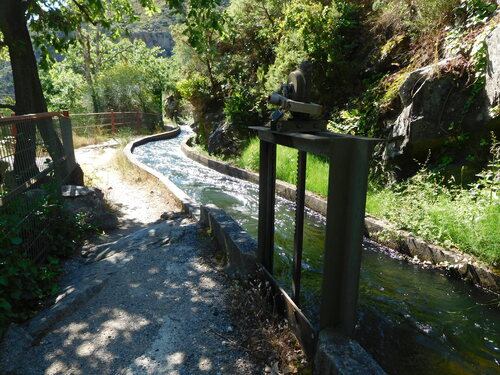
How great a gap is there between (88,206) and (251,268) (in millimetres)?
3850

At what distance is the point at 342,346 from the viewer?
224 centimetres

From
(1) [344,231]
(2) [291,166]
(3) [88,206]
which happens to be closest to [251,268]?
(1) [344,231]

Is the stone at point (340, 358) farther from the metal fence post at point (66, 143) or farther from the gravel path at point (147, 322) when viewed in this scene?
the metal fence post at point (66, 143)

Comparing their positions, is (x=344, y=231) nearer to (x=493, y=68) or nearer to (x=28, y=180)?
(x=28, y=180)

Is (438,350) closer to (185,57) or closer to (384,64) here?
(384,64)

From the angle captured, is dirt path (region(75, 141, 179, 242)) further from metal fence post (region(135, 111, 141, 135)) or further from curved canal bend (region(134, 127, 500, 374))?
metal fence post (region(135, 111, 141, 135))

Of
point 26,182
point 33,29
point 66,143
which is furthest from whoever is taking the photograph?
point 33,29

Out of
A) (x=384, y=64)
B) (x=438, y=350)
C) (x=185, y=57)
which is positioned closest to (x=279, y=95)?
(x=438, y=350)

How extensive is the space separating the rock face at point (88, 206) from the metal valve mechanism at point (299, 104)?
437cm

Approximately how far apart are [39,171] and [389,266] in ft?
16.1

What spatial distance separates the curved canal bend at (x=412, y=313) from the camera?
3.15 meters

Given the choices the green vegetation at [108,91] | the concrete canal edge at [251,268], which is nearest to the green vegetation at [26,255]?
the concrete canal edge at [251,268]

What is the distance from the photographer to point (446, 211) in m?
5.02

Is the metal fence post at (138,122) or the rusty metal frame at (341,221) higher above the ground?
the rusty metal frame at (341,221)
